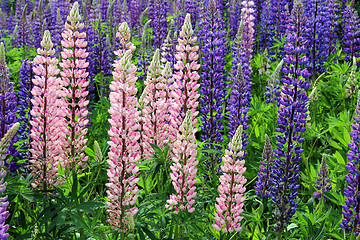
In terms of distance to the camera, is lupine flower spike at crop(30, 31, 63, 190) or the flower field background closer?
the flower field background

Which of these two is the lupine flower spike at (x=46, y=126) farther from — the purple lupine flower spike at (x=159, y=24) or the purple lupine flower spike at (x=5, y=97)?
the purple lupine flower spike at (x=159, y=24)

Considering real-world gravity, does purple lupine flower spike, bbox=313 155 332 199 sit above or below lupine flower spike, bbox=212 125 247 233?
below

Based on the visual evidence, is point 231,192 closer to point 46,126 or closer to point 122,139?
point 122,139

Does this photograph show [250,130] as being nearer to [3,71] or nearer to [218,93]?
[218,93]

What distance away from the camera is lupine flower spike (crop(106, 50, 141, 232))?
269 centimetres

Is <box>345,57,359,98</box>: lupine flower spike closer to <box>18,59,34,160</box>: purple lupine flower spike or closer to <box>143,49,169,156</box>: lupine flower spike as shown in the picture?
<box>143,49,169,156</box>: lupine flower spike

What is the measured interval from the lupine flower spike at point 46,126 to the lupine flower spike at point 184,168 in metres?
0.93

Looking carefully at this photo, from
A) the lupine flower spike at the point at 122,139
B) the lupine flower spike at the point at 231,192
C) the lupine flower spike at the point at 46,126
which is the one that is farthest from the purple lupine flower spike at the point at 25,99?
the lupine flower spike at the point at 231,192

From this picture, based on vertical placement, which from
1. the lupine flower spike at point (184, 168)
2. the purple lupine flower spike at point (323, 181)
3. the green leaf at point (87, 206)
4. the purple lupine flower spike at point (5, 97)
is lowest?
the purple lupine flower spike at point (323, 181)

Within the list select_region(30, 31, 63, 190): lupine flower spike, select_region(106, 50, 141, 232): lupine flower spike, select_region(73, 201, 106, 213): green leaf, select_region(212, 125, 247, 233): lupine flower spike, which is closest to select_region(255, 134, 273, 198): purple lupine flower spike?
select_region(212, 125, 247, 233): lupine flower spike

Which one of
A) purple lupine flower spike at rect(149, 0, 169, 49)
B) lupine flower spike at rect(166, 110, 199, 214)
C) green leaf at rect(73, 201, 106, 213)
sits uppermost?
purple lupine flower spike at rect(149, 0, 169, 49)

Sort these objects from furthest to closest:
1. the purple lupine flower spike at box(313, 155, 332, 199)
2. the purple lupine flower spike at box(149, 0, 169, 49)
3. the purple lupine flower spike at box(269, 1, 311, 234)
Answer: the purple lupine flower spike at box(149, 0, 169, 49)
the purple lupine flower spike at box(313, 155, 332, 199)
the purple lupine flower spike at box(269, 1, 311, 234)

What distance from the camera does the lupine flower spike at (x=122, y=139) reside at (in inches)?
106

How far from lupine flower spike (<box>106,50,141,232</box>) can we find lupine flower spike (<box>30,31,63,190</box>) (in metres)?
0.56
